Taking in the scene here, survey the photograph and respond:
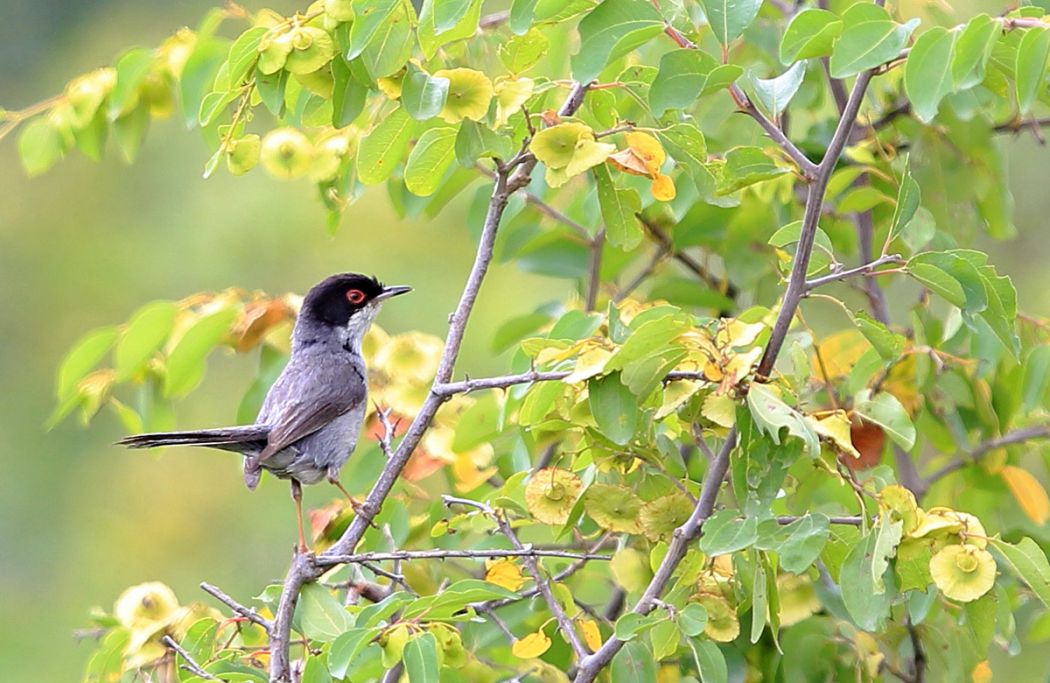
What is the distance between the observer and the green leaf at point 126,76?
3.63 meters

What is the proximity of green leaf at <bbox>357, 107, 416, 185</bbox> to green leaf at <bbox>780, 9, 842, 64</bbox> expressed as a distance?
0.78 metres

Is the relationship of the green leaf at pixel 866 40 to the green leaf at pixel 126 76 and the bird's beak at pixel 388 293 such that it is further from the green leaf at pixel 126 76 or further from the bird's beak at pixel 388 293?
the bird's beak at pixel 388 293

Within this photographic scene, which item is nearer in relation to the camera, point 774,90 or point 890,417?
point 774,90

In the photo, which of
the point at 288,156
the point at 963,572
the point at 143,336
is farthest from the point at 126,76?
the point at 963,572

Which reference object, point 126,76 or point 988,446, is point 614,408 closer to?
point 988,446

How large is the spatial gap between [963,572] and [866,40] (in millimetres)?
882

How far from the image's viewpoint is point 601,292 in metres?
4.02

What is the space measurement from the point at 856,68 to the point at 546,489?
39.5 inches

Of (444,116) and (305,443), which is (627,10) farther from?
(305,443)

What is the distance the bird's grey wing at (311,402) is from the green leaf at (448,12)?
6.02ft

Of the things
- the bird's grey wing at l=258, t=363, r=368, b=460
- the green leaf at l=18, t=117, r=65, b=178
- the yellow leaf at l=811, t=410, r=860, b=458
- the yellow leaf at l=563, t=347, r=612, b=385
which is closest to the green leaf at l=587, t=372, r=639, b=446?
the yellow leaf at l=563, t=347, r=612, b=385

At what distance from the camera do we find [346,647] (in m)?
2.24

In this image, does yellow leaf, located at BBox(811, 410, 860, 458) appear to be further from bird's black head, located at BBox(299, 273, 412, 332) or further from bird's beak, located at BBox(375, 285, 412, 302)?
bird's black head, located at BBox(299, 273, 412, 332)

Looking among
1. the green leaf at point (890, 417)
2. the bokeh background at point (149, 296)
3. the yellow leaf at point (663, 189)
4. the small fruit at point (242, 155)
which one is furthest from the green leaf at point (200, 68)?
the bokeh background at point (149, 296)
